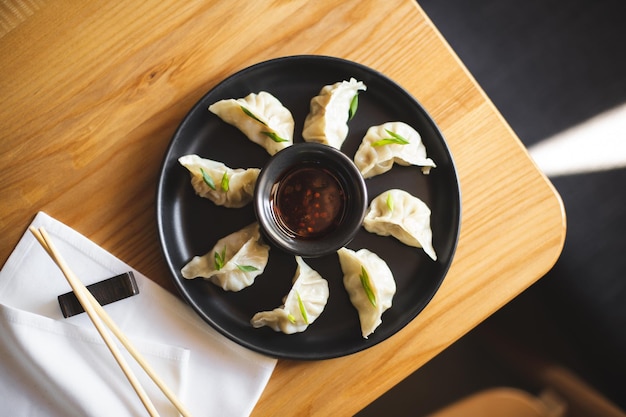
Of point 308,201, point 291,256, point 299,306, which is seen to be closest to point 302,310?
point 299,306

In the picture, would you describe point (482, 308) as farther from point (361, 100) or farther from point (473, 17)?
point (473, 17)

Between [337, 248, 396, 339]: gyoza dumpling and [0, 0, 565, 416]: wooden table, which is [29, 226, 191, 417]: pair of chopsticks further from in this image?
[337, 248, 396, 339]: gyoza dumpling

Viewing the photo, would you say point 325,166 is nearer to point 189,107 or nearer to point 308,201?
point 308,201

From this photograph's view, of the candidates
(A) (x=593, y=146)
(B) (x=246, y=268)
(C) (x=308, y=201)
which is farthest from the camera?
(A) (x=593, y=146)

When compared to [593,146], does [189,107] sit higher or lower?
higher

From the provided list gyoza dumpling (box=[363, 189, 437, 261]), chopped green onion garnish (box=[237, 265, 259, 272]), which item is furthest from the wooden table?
chopped green onion garnish (box=[237, 265, 259, 272])

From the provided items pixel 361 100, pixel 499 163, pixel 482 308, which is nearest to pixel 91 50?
pixel 361 100

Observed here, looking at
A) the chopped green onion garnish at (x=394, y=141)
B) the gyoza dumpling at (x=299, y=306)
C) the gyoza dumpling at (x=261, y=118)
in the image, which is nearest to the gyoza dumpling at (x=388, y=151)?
the chopped green onion garnish at (x=394, y=141)
